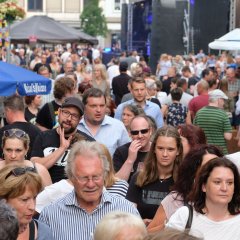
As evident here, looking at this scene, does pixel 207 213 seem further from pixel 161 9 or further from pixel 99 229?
pixel 161 9

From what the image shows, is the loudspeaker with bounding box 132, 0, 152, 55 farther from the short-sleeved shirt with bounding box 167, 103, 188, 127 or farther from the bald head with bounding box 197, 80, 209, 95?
the short-sleeved shirt with bounding box 167, 103, 188, 127

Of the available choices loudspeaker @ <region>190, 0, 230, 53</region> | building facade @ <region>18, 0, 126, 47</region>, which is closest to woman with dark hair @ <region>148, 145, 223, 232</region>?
loudspeaker @ <region>190, 0, 230, 53</region>

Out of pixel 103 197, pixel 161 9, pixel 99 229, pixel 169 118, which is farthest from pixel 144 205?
pixel 161 9

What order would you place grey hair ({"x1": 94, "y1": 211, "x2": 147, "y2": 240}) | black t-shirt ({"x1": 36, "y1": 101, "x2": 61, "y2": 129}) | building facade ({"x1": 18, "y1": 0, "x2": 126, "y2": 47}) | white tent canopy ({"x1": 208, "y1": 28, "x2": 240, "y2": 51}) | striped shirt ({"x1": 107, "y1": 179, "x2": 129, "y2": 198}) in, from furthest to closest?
1. building facade ({"x1": 18, "y1": 0, "x2": 126, "y2": 47})
2. white tent canopy ({"x1": 208, "y1": 28, "x2": 240, "y2": 51})
3. black t-shirt ({"x1": 36, "y1": 101, "x2": 61, "y2": 129})
4. striped shirt ({"x1": 107, "y1": 179, "x2": 129, "y2": 198})
5. grey hair ({"x1": 94, "y1": 211, "x2": 147, "y2": 240})

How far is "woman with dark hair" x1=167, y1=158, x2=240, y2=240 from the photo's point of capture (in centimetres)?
513

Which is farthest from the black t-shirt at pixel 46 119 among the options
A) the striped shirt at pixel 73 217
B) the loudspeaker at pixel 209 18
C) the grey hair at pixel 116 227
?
the loudspeaker at pixel 209 18

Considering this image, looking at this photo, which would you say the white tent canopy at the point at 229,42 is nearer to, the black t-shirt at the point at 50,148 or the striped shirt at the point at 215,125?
the striped shirt at the point at 215,125

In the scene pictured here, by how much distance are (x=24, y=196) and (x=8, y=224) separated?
3.93ft

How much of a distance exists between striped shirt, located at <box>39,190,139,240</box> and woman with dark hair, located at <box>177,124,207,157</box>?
77.7 inches

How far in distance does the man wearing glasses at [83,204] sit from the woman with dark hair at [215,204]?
42cm

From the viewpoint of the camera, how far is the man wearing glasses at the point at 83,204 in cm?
515

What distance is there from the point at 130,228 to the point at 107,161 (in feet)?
4.62

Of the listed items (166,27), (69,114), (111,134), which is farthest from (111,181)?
(166,27)

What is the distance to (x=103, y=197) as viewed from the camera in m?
5.25
